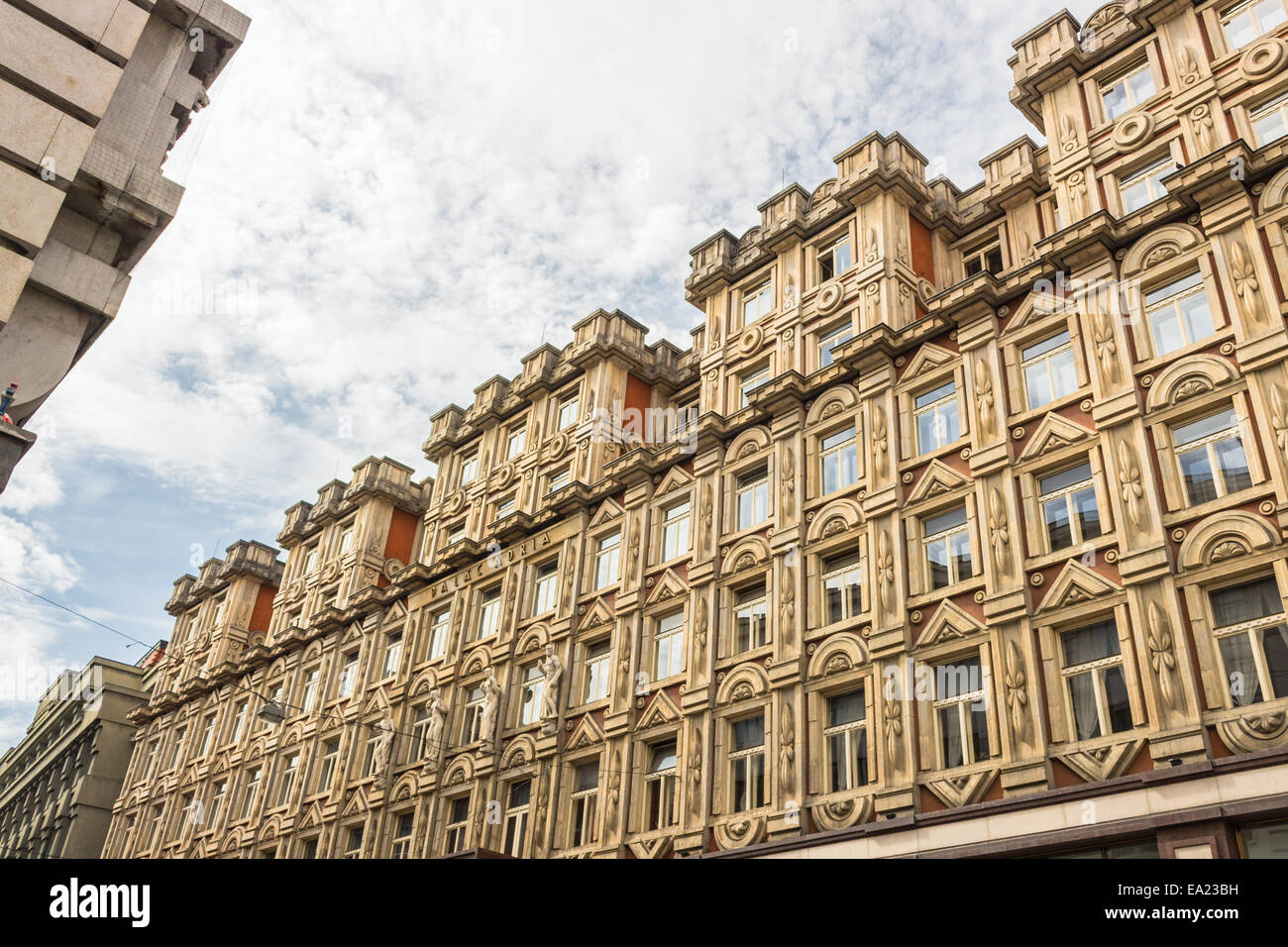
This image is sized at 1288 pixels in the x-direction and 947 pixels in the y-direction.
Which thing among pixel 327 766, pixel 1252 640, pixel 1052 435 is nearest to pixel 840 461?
pixel 1052 435

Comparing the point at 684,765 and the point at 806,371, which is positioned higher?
the point at 806,371

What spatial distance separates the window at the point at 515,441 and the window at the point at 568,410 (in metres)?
1.82

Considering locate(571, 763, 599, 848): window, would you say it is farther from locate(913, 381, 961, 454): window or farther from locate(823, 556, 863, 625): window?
locate(913, 381, 961, 454): window

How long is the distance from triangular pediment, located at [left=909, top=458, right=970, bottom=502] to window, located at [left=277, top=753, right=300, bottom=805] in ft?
94.9

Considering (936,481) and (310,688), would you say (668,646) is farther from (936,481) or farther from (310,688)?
(310,688)

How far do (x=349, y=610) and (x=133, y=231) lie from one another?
32430mm

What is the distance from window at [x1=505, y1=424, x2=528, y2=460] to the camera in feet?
141

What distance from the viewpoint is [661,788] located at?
28781mm

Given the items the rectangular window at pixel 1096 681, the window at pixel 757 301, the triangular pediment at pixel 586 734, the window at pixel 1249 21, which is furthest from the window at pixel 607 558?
the window at pixel 1249 21

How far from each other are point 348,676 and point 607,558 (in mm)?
15464

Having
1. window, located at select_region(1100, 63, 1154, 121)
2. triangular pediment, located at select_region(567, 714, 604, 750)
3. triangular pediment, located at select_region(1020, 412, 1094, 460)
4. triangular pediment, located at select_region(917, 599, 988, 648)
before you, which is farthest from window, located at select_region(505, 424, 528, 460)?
window, located at select_region(1100, 63, 1154, 121)
